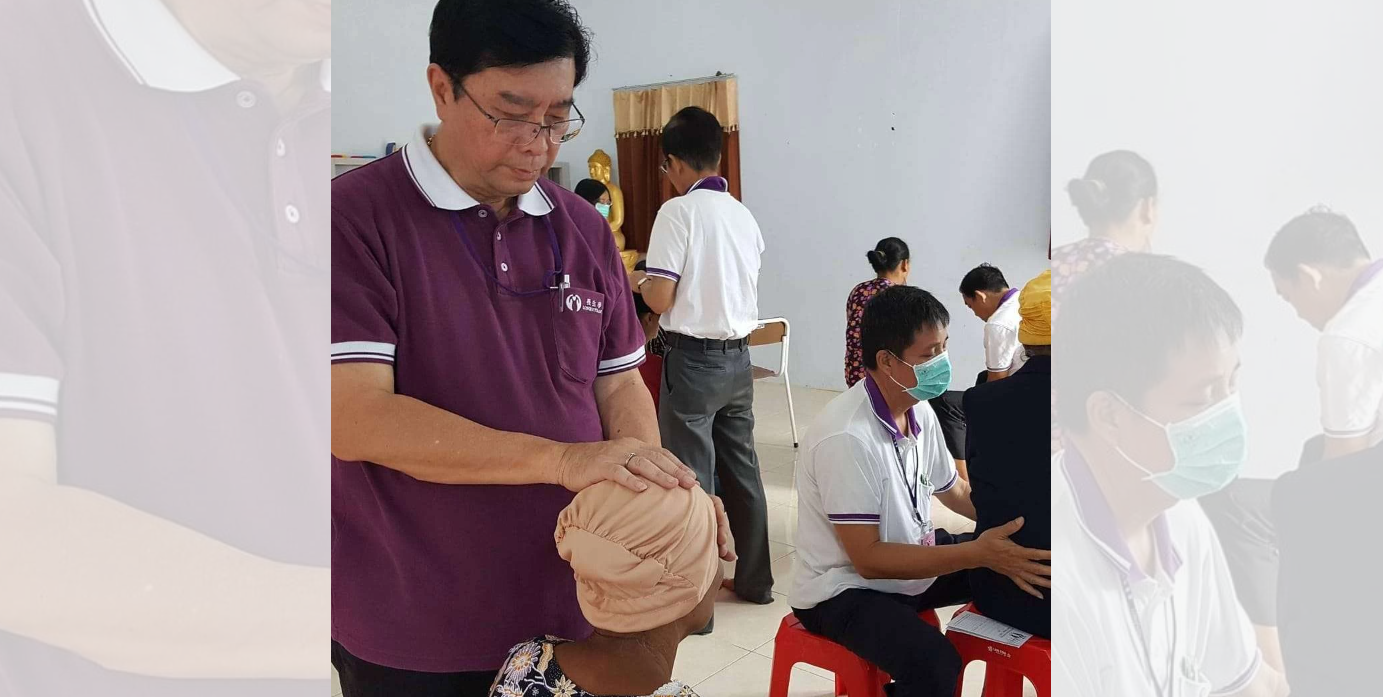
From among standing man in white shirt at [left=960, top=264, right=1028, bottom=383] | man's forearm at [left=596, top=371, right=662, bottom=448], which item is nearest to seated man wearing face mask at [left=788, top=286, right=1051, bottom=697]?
man's forearm at [left=596, top=371, right=662, bottom=448]

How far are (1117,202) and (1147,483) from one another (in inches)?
9.2

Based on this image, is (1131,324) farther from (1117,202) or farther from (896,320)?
(896,320)

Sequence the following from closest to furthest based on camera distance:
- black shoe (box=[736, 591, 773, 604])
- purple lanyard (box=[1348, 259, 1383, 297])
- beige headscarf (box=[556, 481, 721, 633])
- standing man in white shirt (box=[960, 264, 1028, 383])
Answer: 1. purple lanyard (box=[1348, 259, 1383, 297])
2. beige headscarf (box=[556, 481, 721, 633])
3. black shoe (box=[736, 591, 773, 604])
4. standing man in white shirt (box=[960, 264, 1028, 383])

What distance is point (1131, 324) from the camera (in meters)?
0.76

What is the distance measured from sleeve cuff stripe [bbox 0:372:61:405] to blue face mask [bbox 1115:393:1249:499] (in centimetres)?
72

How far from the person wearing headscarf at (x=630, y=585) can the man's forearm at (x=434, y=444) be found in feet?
0.22

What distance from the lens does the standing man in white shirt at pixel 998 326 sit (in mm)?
3541

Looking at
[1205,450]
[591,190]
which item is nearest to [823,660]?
[1205,450]

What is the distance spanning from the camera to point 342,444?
3.61ft

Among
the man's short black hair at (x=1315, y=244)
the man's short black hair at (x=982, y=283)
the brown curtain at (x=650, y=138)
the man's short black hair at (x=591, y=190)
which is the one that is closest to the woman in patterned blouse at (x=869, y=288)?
the man's short black hair at (x=982, y=283)

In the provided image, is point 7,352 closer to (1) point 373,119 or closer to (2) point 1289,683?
(2) point 1289,683

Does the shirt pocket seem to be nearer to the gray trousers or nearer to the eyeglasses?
the eyeglasses

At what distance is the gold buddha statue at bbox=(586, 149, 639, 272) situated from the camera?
24.0 ft

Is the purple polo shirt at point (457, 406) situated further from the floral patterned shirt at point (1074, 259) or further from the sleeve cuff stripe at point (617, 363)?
the floral patterned shirt at point (1074, 259)
